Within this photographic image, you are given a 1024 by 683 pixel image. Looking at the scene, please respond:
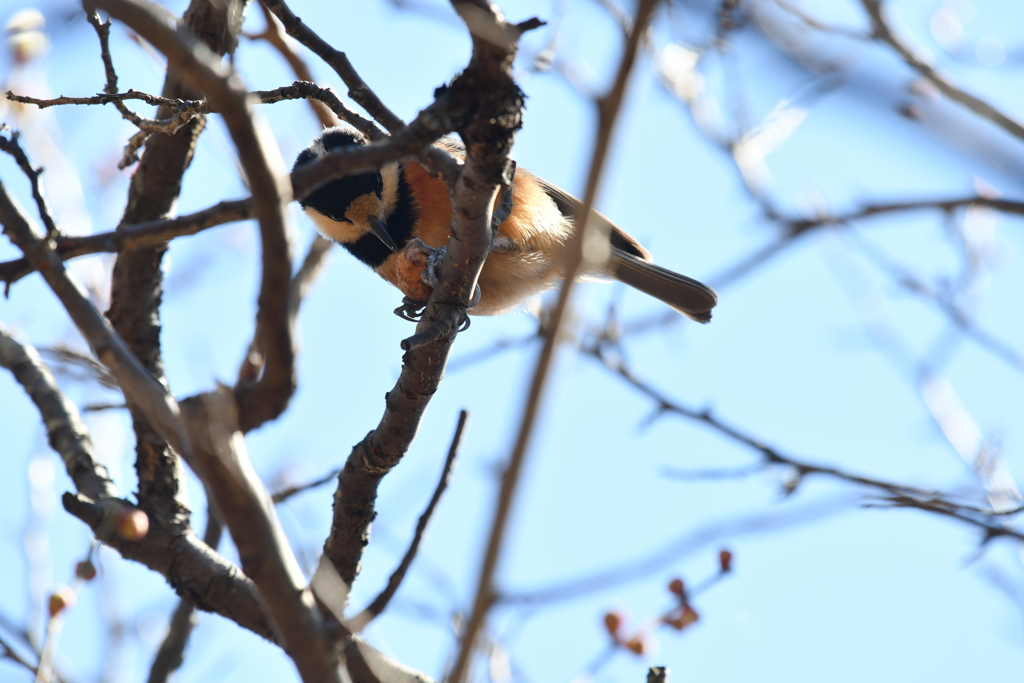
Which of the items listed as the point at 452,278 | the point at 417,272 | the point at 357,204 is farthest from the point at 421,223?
the point at 452,278

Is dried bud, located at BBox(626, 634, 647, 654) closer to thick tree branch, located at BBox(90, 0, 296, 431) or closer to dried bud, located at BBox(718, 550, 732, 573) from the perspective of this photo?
dried bud, located at BBox(718, 550, 732, 573)

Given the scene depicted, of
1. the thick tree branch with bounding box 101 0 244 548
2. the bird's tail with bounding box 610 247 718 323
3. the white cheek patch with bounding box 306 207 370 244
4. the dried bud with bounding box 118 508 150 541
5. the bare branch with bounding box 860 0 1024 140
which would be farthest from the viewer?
the bird's tail with bounding box 610 247 718 323

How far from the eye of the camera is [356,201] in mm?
3887

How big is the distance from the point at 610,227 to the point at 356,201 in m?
1.35

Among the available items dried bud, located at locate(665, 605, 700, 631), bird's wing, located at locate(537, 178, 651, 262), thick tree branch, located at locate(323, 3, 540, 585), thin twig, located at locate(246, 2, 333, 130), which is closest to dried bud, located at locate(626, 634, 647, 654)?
dried bud, located at locate(665, 605, 700, 631)

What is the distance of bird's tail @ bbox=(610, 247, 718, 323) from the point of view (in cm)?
469

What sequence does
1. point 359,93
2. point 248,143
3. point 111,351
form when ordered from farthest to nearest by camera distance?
point 359,93
point 111,351
point 248,143

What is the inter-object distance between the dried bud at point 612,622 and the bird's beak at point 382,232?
182 centimetres

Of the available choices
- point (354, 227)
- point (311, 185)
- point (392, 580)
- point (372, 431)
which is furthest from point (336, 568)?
point (311, 185)

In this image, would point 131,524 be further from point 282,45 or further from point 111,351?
point 282,45

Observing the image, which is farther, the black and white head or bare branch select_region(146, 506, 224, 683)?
the black and white head

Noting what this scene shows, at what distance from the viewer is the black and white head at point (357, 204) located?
3879mm

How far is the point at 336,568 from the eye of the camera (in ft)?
10.0

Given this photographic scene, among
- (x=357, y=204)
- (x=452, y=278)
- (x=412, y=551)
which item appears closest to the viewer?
(x=412, y=551)
